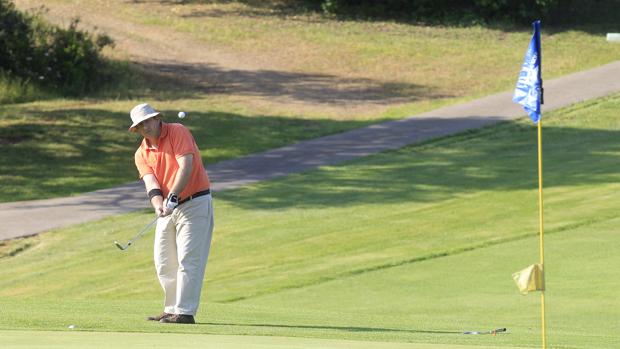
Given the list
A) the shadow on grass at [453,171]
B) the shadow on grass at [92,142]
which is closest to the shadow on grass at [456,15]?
the shadow on grass at [92,142]

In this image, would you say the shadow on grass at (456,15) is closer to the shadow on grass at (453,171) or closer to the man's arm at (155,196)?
the shadow on grass at (453,171)

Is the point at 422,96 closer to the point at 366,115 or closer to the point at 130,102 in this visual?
the point at 366,115

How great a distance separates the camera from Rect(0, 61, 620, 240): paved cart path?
73.6 feet

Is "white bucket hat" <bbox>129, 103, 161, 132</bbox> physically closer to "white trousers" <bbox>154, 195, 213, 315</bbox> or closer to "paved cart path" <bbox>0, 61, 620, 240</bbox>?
"white trousers" <bbox>154, 195, 213, 315</bbox>

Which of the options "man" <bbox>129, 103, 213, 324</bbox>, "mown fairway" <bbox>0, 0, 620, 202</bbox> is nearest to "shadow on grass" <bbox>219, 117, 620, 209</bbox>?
"mown fairway" <bbox>0, 0, 620, 202</bbox>

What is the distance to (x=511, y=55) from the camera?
37.2 meters

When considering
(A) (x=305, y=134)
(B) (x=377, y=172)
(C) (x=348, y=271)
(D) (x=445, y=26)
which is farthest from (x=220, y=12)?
(C) (x=348, y=271)

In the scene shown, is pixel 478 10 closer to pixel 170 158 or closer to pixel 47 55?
pixel 47 55

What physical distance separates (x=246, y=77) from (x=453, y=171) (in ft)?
40.1

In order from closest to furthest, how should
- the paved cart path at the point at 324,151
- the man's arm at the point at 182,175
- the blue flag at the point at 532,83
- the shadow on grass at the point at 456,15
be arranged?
the blue flag at the point at 532,83
the man's arm at the point at 182,175
the paved cart path at the point at 324,151
the shadow on grass at the point at 456,15

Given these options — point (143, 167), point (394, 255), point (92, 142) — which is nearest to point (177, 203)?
point (143, 167)

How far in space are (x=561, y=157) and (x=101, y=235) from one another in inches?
356

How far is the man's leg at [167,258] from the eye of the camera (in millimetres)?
10719

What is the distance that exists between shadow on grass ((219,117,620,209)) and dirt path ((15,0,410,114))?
5.70 metres
